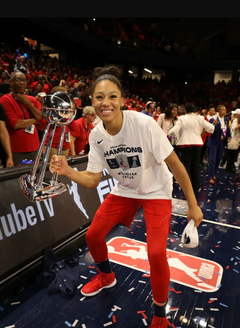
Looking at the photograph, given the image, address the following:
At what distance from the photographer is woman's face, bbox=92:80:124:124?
1538 millimetres

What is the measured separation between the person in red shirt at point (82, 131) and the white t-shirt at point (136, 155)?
7.21 feet

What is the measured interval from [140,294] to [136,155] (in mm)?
1196

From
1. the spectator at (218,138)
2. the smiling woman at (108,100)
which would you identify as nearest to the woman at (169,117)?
the spectator at (218,138)

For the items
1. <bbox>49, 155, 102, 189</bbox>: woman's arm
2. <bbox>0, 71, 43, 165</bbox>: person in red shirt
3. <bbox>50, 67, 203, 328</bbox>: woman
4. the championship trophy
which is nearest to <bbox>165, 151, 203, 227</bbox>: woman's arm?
<bbox>50, 67, 203, 328</bbox>: woman

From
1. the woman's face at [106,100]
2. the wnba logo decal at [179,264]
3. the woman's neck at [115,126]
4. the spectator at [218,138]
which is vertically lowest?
the wnba logo decal at [179,264]

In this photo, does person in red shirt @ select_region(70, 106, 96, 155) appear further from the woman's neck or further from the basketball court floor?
the woman's neck

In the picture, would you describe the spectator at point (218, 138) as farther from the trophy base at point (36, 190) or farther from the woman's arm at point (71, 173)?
the trophy base at point (36, 190)

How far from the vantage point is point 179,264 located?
7.88ft

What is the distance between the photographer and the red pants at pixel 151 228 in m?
1.52

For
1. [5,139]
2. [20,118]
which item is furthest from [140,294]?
[20,118]

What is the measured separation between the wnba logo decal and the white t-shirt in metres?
0.97

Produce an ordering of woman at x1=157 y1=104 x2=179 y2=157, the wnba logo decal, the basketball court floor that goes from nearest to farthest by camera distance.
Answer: the basketball court floor, the wnba logo decal, woman at x1=157 y1=104 x2=179 y2=157

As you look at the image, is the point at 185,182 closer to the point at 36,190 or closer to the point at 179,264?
the point at 36,190

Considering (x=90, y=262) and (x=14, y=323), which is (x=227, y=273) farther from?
(x=14, y=323)
